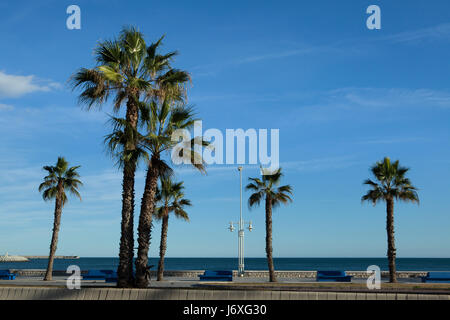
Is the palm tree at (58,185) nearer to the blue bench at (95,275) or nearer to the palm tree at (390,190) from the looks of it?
the blue bench at (95,275)

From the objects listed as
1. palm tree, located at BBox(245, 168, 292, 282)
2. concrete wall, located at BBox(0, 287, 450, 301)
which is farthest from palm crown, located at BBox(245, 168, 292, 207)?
concrete wall, located at BBox(0, 287, 450, 301)

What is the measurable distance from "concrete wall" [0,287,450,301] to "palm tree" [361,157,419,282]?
25549 millimetres

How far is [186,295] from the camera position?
544 inches

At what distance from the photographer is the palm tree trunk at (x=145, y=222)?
19.9 m

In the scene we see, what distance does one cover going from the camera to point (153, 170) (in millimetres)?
20281

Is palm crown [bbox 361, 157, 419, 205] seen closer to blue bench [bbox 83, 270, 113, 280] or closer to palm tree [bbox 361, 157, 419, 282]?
palm tree [bbox 361, 157, 419, 282]

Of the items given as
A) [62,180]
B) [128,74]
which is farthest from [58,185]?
[128,74]

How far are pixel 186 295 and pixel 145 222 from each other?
269 inches

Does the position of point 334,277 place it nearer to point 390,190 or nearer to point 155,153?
point 390,190

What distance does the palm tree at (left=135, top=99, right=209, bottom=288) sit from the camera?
65.9 ft

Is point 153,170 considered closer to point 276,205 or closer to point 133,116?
point 133,116

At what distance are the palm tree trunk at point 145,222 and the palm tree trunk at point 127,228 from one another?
18.1 inches
